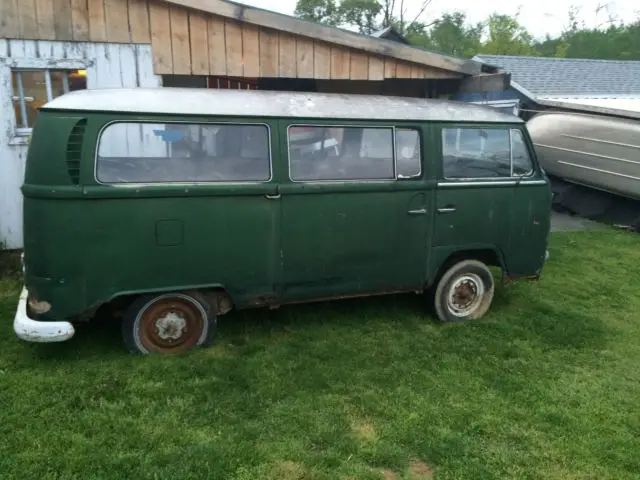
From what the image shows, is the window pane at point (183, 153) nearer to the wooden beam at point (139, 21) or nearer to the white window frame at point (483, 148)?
the white window frame at point (483, 148)

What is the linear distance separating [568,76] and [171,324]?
49.0ft

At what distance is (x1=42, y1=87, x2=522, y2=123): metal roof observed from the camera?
159 inches

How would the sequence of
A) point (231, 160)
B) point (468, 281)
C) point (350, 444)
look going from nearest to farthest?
point (350, 444) < point (231, 160) < point (468, 281)

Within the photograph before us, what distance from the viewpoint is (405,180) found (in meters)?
4.96

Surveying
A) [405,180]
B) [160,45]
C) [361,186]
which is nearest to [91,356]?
[361,186]

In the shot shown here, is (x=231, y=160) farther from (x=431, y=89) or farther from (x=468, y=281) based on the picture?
(x=431, y=89)

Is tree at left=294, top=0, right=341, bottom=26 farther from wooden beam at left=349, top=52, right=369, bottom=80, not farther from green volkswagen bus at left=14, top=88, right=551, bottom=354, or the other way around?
green volkswagen bus at left=14, top=88, right=551, bottom=354

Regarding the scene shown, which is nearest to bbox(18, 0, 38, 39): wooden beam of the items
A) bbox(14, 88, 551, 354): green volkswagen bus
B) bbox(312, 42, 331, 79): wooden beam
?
bbox(14, 88, 551, 354): green volkswagen bus

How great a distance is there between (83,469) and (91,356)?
1.46 metres

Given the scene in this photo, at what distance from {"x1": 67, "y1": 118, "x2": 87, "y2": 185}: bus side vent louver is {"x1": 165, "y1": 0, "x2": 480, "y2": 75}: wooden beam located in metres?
2.71

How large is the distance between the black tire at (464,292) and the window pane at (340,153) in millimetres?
1284

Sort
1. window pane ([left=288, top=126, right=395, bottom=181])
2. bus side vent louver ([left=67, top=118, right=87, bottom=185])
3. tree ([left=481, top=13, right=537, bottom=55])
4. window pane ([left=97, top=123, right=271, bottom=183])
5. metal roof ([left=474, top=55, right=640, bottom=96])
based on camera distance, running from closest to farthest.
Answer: bus side vent louver ([left=67, top=118, right=87, bottom=185]) → window pane ([left=97, top=123, right=271, bottom=183]) → window pane ([left=288, top=126, right=395, bottom=181]) → metal roof ([left=474, top=55, right=640, bottom=96]) → tree ([left=481, top=13, right=537, bottom=55])

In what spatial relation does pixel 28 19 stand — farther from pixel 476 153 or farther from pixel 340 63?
pixel 476 153

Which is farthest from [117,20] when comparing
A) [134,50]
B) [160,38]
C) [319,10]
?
[319,10]
